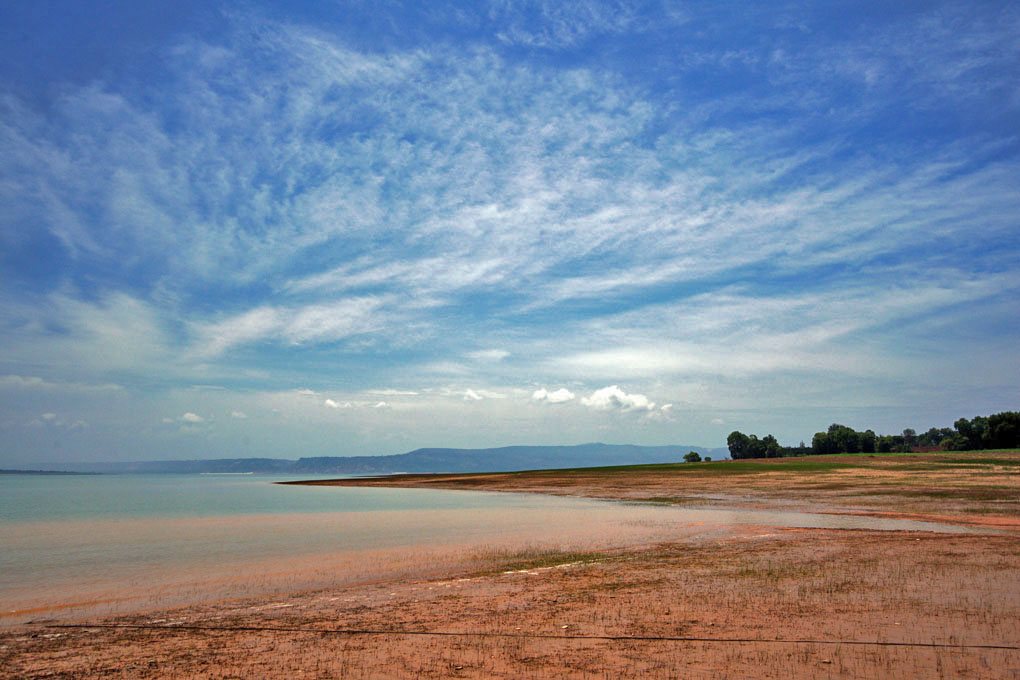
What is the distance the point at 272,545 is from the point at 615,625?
2082cm

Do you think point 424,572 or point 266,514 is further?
point 266,514

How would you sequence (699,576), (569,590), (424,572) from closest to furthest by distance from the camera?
(569,590) → (699,576) → (424,572)

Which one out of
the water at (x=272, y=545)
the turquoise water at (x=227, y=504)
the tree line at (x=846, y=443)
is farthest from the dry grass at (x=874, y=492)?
→ the tree line at (x=846, y=443)

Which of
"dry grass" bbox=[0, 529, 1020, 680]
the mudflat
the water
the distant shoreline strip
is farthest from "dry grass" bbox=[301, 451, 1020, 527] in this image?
the distant shoreline strip

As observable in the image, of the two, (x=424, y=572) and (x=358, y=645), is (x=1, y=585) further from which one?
(x=358, y=645)

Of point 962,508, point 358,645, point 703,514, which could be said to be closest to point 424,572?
point 358,645

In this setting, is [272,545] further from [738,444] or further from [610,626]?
[738,444]

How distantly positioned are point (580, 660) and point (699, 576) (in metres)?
8.39

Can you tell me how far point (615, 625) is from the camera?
38.8 feet

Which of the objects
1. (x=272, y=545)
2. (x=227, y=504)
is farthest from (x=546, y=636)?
(x=227, y=504)

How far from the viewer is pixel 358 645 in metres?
10.9

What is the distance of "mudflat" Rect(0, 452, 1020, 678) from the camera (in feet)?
31.2

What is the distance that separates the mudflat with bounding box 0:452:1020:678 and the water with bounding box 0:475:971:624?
2488 mm

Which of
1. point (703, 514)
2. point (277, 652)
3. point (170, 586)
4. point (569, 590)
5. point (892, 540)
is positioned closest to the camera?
point (277, 652)
